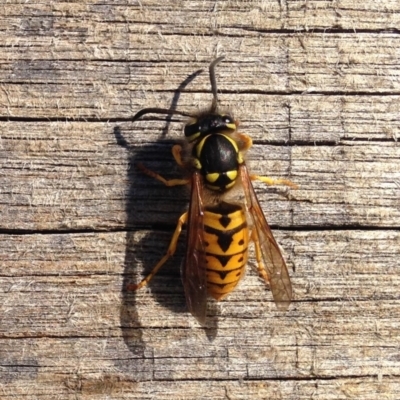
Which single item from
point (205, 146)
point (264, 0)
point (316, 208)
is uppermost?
point (264, 0)

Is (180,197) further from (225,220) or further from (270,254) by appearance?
(270,254)

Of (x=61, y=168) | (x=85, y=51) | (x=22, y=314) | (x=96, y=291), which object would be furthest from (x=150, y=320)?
(x=85, y=51)

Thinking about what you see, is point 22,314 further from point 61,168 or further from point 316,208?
point 316,208

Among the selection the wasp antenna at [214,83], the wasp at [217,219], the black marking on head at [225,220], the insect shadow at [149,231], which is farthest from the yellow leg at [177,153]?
the black marking on head at [225,220]

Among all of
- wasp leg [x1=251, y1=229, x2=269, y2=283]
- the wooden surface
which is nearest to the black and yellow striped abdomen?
wasp leg [x1=251, y1=229, x2=269, y2=283]

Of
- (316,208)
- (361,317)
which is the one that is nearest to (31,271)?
(316,208)

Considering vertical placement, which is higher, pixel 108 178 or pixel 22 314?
pixel 108 178

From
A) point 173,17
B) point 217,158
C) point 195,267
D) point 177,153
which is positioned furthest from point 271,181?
point 173,17
